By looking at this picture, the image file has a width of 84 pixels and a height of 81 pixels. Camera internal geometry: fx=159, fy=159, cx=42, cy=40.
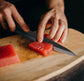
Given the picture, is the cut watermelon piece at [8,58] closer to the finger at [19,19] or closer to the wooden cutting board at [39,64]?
the wooden cutting board at [39,64]

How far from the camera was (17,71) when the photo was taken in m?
1.17

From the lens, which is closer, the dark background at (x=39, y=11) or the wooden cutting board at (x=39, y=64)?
the wooden cutting board at (x=39, y=64)

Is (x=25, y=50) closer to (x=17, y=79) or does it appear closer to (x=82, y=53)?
(x=17, y=79)

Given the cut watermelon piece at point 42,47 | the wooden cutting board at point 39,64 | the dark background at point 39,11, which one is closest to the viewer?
the wooden cutting board at point 39,64

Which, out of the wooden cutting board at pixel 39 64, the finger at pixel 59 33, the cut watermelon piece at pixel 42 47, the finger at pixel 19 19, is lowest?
the wooden cutting board at pixel 39 64

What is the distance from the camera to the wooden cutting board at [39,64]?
3.68 feet

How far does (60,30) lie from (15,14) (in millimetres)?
427

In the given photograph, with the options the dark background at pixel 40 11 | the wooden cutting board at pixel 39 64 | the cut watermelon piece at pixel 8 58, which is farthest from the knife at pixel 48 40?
the dark background at pixel 40 11

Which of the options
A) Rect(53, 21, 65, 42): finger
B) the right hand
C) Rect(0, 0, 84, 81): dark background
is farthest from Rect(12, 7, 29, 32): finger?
Rect(0, 0, 84, 81): dark background

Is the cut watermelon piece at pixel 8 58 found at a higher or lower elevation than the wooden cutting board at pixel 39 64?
higher

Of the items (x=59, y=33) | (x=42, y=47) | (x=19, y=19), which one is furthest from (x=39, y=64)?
(x=19, y=19)

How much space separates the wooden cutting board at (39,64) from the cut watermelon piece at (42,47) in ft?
0.11

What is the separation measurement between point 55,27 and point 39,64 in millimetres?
372

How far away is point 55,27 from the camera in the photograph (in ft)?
4.59
